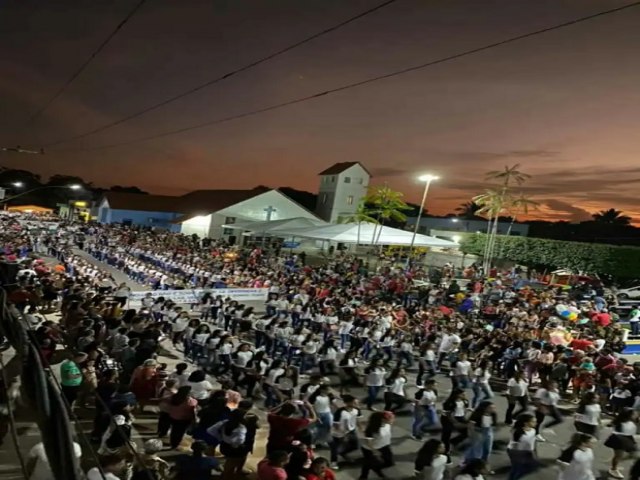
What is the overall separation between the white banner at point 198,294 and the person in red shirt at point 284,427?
10718mm

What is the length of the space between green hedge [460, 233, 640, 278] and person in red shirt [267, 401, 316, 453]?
1276 inches

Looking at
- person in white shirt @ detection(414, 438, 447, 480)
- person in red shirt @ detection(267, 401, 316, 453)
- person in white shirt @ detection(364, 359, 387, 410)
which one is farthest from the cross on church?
person in white shirt @ detection(414, 438, 447, 480)

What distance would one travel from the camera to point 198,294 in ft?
58.9

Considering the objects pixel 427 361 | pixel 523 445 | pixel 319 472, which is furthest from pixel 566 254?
pixel 319 472

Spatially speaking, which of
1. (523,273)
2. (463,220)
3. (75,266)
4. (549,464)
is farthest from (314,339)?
(463,220)

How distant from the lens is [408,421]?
9430 mm

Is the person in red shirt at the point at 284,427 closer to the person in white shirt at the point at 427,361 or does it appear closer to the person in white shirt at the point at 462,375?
the person in white shirt at the point at 462,375

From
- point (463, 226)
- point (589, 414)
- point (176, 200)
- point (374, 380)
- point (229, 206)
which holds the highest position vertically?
point (463, 226)

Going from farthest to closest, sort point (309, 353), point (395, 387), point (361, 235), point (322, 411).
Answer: point (361, 235) → point (309, 353) → point (395, 387) → point (322, 411)

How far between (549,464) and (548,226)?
59.5 m

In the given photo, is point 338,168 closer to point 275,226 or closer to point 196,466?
point 275,226

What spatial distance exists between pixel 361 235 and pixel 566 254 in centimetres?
1743

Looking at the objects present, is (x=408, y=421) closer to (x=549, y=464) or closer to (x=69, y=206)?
(x=549, y=464)

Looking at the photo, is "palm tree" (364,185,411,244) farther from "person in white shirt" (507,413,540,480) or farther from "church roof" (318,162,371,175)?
"person in white shirt" (507,413,540,480)
